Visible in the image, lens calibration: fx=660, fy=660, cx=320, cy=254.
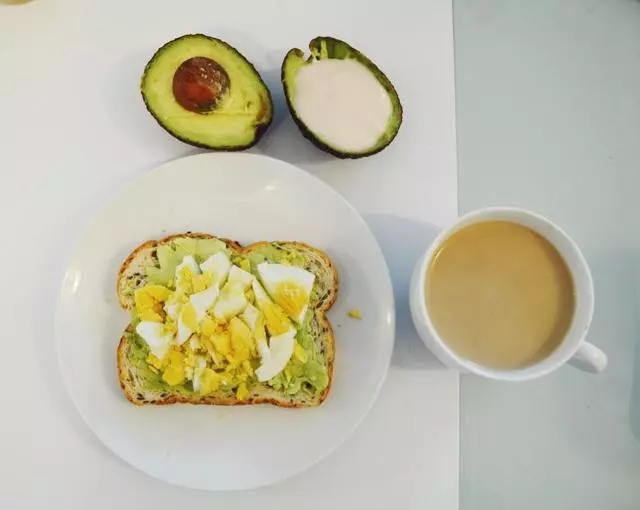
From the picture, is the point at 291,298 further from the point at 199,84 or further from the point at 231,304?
the point at 199,84

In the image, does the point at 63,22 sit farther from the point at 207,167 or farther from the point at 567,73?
the point at 567,73

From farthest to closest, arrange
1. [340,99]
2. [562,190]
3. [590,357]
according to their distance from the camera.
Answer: [562,190]
[340,99]
[590,357]

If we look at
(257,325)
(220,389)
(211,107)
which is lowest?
(220,389)

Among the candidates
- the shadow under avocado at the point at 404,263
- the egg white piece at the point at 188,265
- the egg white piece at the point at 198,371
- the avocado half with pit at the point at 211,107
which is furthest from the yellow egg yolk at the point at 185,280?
the shadow under avocado at the point at 404,263

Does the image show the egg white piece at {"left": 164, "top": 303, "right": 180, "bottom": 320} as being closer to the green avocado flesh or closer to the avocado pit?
the green avocado flesh

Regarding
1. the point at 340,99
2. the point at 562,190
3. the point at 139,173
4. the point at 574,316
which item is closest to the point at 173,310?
the point at 139,173

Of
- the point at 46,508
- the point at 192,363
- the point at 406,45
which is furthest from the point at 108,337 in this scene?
the point at 406,45
